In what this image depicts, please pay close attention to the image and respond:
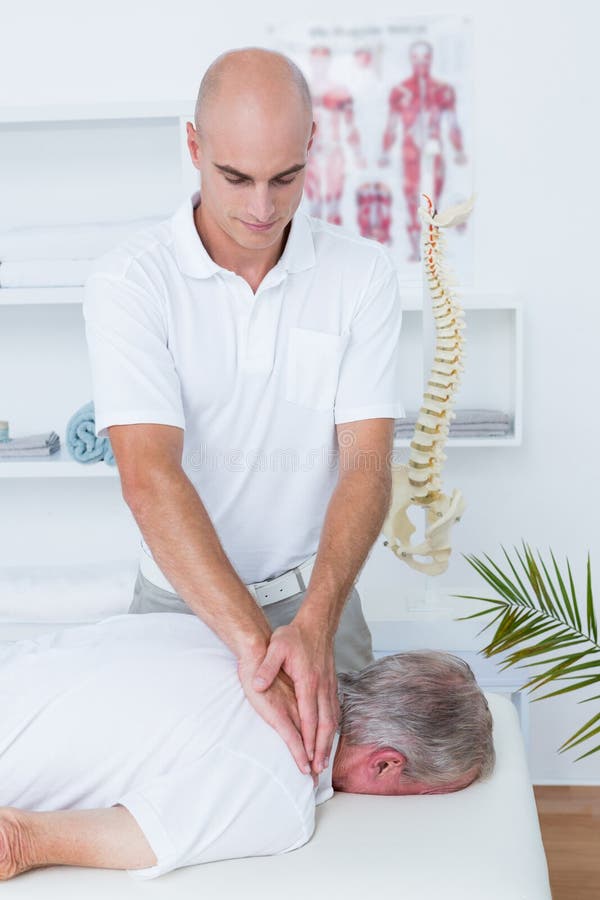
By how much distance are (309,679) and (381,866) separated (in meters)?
0.27

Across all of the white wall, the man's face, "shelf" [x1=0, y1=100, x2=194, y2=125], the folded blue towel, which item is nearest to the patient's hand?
the man's face

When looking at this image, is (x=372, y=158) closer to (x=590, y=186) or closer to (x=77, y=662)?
(x=590, y=186)

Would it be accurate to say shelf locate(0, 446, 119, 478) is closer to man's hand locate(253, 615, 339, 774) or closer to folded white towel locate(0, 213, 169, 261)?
folded white towel locate(0, 213, 169, 261)

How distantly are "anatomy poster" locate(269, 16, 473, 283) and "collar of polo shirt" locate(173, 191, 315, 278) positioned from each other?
99cm

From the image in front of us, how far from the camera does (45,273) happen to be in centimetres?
269

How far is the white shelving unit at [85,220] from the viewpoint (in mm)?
2824

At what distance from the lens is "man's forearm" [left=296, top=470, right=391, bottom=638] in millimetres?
1607

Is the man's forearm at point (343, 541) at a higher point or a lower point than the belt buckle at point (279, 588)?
higher

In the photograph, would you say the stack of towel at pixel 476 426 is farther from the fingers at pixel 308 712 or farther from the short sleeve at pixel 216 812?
the short sleeve at pixel 216 812

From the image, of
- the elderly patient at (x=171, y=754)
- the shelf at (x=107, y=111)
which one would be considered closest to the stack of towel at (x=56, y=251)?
the shelf at (x=107, y=111)

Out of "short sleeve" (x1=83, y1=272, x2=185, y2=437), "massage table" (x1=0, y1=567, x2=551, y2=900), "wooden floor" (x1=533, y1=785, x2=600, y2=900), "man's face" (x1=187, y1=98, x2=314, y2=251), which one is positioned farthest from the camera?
"wooden floor" (x1=533, y1=785, x2=600, y2=900)

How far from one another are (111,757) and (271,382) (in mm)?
692

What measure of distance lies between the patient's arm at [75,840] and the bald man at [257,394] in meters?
0.24

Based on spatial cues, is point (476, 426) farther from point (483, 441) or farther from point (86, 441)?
point (86, 441)
